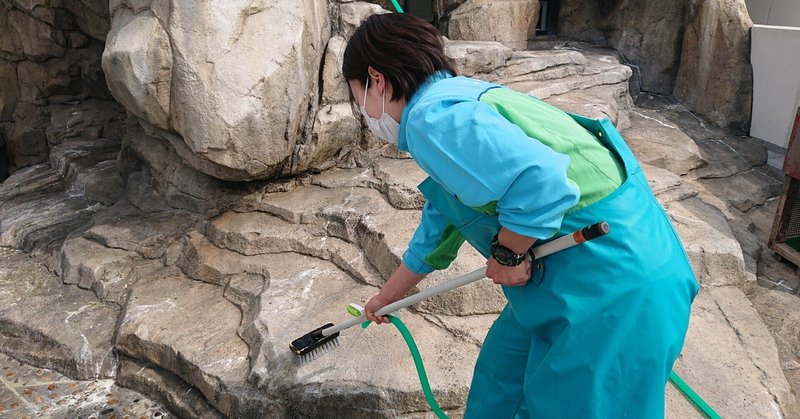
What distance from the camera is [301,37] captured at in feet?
13.1

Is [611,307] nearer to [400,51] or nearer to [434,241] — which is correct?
[434,241]

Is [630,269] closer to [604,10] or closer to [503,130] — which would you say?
[503,130]

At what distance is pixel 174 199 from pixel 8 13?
3.51m

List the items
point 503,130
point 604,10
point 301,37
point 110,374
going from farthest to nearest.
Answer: point 604,10, point 301,37, point 110,374, point 503,130

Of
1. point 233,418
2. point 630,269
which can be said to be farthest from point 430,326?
point 630,269

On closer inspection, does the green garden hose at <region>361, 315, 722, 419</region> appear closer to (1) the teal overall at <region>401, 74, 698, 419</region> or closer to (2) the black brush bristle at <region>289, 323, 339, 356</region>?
(2) the black brush bristle at <region>289, 323, 339, 356</region>

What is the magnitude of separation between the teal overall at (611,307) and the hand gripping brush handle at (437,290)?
4 cm

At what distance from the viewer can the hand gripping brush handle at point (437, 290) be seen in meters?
1.48

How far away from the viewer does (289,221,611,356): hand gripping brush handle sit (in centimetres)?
148

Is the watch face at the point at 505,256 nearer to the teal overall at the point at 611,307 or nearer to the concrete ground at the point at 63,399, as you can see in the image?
the teal overall at the point at 611,307

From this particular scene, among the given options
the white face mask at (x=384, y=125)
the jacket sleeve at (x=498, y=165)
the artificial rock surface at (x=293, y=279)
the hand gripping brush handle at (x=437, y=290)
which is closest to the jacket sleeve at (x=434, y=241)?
the hand gripping brush handle at (x=437, y=290)

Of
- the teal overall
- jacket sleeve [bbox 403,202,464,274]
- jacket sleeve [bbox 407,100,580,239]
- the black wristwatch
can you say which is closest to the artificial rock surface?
jacket sleeve [bbox 403,202,464,274]

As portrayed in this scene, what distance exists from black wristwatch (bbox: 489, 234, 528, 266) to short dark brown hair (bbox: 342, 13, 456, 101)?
44 centimetres

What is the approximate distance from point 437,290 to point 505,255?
0.57m
